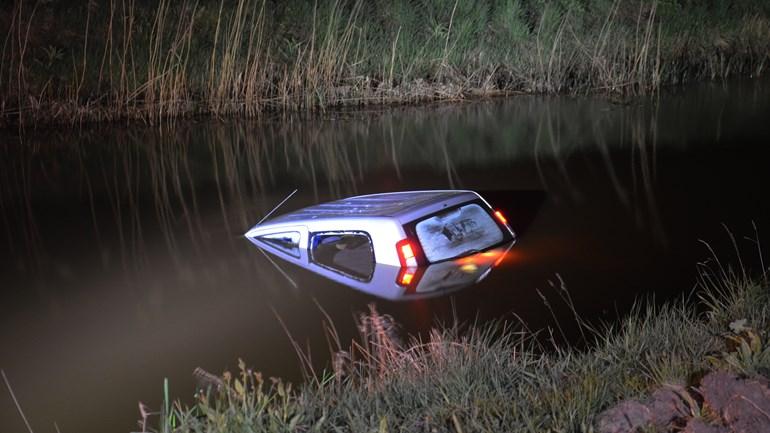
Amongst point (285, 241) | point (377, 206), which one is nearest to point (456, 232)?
point (377, 206)

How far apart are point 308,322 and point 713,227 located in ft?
12.3

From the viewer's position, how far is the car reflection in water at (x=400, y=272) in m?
6.72

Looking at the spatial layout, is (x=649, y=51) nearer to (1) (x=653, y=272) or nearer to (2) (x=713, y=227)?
(2) (x=713, y=227)

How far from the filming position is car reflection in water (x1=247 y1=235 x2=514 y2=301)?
6.72 meters

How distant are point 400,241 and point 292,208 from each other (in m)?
3.05

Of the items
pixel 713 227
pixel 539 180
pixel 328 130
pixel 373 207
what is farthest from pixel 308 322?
pixel 328 130

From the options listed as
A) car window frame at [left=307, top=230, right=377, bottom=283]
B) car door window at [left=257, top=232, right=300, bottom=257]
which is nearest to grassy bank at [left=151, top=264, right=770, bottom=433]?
car window frame at [left=307, top=230, right=377, bottom=283]

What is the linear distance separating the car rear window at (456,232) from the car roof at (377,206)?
12 centimetres

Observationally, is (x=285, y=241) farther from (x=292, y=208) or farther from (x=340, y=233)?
(x=292, y=208)

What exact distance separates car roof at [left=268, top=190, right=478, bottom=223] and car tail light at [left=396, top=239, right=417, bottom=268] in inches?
8.0

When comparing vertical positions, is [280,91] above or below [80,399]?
above

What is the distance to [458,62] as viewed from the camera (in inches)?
603

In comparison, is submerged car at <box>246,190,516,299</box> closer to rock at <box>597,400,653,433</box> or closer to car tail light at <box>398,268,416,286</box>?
car tail light at <box>398,268,416,286</box>

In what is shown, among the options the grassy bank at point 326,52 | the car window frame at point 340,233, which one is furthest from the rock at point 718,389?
the grassy bank at point 326,52
